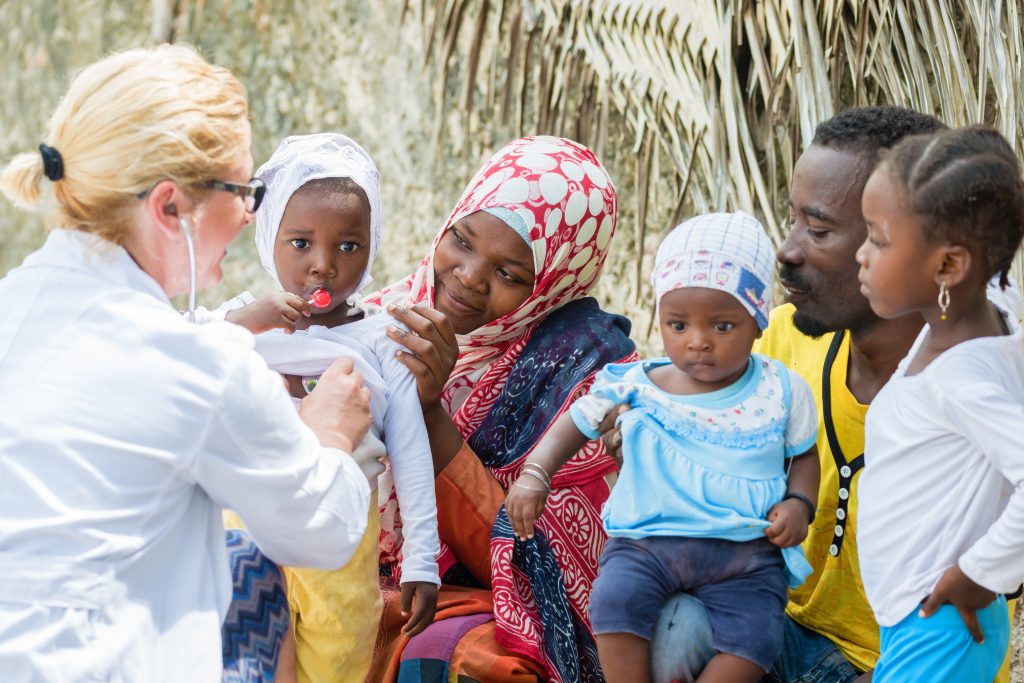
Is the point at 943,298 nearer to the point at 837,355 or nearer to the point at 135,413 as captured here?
the point at 837,355

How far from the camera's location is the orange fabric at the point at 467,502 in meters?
2.83

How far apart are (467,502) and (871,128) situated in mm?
1251

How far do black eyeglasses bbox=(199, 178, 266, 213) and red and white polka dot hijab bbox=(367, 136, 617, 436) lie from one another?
933 millimetres

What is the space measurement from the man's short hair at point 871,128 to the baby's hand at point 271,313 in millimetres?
1204

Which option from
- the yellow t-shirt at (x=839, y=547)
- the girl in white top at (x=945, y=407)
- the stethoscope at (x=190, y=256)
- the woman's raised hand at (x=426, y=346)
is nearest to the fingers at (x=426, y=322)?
the woman's raised hand at (x=426, y=346)

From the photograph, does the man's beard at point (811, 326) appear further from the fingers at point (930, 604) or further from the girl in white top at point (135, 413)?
the girl in white top at point (135, 413)

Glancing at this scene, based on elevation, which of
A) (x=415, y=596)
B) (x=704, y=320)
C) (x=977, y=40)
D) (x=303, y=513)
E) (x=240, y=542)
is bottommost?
(x=415, y=596)

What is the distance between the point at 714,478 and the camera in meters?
2.25

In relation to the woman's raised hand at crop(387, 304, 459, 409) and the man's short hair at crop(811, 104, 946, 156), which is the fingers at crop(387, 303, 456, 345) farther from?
the man's short hair at crop(811, 104, 946, 156)

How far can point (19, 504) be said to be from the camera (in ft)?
6.04

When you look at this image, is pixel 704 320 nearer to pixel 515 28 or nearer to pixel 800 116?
pixel 800 116

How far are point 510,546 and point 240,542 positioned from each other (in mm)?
703

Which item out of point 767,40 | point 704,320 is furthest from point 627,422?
point 767,40

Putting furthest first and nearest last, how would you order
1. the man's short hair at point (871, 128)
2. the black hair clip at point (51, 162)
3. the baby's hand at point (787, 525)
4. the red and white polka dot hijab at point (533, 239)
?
1. the red and white polka dot hijab at point (533, 239)
2. the man's short hair at point (871, 128)
3. the baby's hand at point (787, 525)
4. the black hair clip at point (51, 162)
